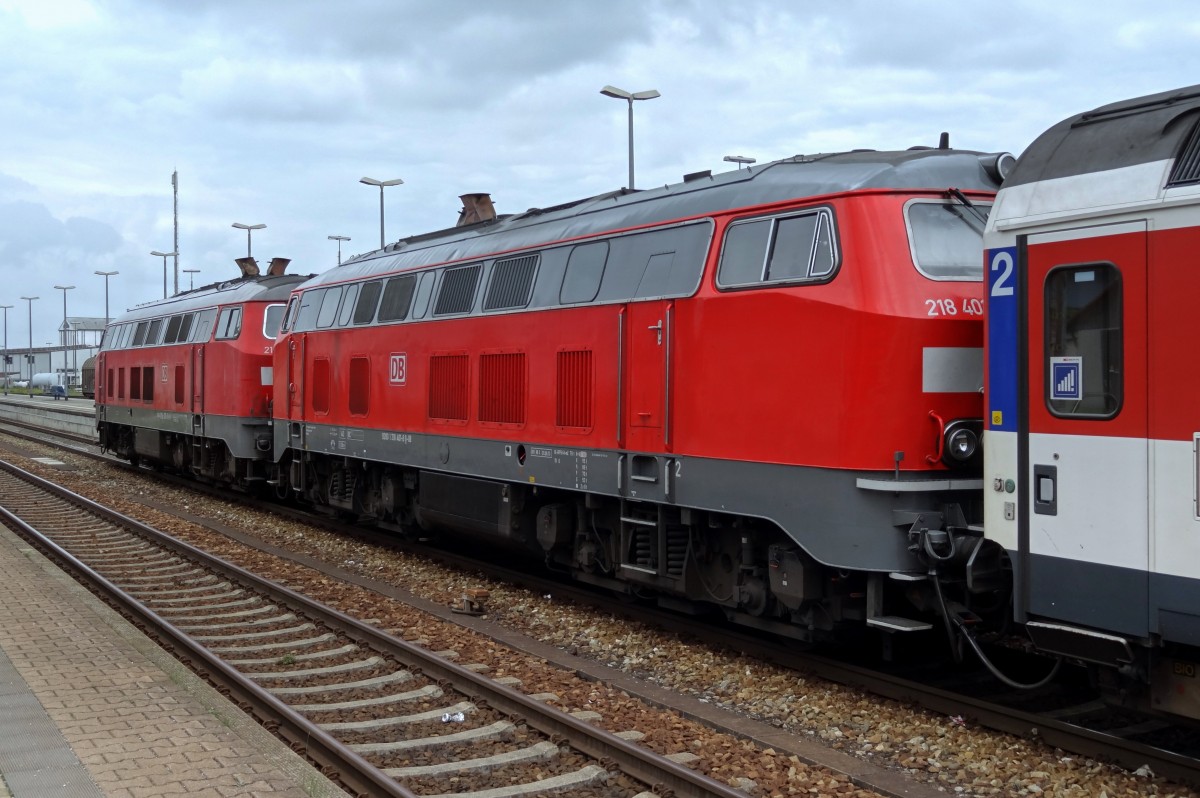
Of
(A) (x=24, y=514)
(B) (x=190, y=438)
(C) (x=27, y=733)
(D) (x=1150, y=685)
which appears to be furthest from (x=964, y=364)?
(B) (x=190, y=438)

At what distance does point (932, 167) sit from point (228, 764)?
6.16 metres

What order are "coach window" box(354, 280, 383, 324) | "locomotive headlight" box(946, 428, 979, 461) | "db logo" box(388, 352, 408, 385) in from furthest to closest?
"coach window" box(354, 280, 383, 324) < "db logo" box(388, 352, 408, 385) < "locomotive headlight" box(946, 428, 979, 461)

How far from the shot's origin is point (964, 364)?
293 inches

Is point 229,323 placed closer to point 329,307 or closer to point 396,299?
point 329,307

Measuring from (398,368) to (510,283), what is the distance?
9.59ft

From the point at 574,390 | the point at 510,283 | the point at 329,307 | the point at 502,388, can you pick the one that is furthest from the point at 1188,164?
the point at 329,307

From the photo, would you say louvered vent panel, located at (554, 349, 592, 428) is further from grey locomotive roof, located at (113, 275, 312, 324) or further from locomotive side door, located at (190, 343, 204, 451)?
locomotive side door, located at (190, 343, 204, 451)

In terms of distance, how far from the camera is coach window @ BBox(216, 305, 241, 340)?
20.5 m

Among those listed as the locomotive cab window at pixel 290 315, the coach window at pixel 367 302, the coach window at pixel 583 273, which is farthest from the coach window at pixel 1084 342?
the locomotive cab window at pixel 290 315

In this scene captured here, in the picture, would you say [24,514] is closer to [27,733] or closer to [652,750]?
[27,733]

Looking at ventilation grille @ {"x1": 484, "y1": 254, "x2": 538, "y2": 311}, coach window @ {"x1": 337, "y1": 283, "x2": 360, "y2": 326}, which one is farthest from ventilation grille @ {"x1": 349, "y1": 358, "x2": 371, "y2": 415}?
ventilation grille @ {"x1": 484, "y1": 254, "x2": 538, "y2": 311}

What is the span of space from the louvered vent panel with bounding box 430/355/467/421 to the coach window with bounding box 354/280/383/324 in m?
2.11

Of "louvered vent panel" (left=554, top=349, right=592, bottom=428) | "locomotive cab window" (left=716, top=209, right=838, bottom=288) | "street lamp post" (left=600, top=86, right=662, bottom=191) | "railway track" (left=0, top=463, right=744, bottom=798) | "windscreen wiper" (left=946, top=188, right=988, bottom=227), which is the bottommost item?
"railway track" (left=0, top=463, right=744, bottom=798)

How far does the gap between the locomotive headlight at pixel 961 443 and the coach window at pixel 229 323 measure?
15.9 meters
